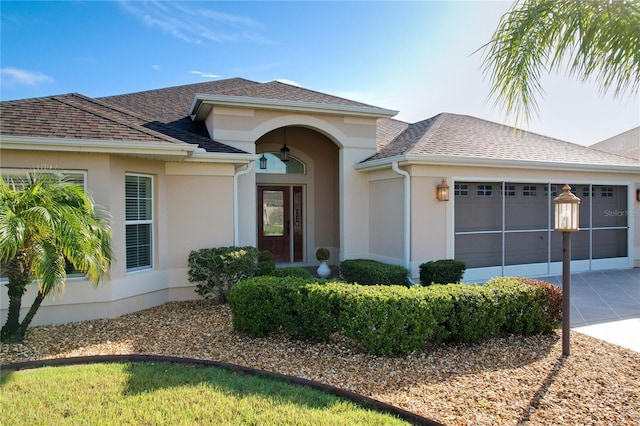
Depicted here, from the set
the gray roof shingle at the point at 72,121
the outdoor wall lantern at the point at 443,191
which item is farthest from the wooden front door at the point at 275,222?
the outdoor wall lantern at the point at 443,191

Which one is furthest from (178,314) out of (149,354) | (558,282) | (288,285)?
(558,282)

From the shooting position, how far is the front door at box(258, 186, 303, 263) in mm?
13039

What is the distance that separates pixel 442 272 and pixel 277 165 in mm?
6595

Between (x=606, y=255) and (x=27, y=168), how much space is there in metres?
15.2

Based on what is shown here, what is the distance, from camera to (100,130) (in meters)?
7.14

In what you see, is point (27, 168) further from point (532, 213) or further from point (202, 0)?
point (532, 213)

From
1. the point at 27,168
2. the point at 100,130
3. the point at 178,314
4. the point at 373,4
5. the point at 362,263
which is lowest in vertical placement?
the point at 178,314

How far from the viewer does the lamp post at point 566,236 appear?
17.7 ft

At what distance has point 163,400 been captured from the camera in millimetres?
3949

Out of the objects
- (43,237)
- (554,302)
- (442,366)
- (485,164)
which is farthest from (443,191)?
(43,237)

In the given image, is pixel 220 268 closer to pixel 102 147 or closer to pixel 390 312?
pixel 102 147

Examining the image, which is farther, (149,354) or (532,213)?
(532,213)

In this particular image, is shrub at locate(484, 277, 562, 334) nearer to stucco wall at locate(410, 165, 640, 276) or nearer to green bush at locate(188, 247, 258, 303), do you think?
stucco wall at locate(410, 165, 640, 276)

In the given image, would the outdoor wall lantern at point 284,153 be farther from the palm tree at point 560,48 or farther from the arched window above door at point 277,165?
the palm tree at point 560,48
